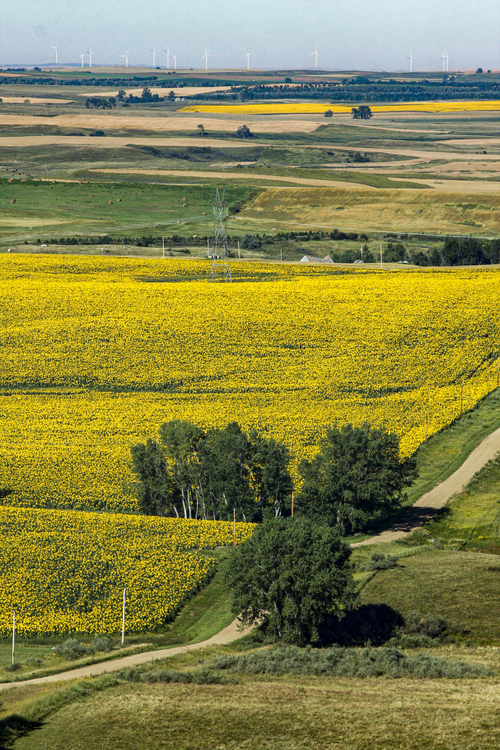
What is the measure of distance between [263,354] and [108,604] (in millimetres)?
48870

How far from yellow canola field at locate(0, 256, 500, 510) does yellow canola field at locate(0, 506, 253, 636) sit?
5388 mm

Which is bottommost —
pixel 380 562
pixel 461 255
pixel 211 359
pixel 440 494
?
pixel 380 562

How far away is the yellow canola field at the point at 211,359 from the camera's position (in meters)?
71.9

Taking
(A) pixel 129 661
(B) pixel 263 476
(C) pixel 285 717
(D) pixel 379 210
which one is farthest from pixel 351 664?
(D) pixel 379 210

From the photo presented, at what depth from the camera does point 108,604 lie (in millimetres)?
47438

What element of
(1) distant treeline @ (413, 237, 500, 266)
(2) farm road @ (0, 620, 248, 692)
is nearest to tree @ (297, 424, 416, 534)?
(2) farm road @ (0, 620, 248, 692)

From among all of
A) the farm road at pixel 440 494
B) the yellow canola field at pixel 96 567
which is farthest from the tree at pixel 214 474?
the farm road at pixel 440 494

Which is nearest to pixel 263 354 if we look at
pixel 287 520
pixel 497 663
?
pixel 287 520

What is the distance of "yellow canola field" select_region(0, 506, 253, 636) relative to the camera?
1822 inches

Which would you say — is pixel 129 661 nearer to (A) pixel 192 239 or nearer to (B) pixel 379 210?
(A) pixel 192 239

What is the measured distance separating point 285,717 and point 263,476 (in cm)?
2925

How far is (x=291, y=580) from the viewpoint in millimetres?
42906

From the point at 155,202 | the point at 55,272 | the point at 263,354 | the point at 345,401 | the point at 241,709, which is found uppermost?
the point at 155,202

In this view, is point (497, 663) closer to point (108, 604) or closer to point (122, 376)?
point (108, 604)
